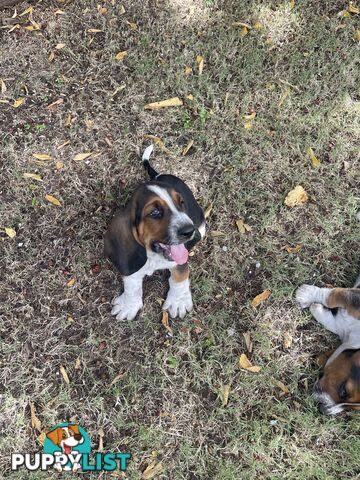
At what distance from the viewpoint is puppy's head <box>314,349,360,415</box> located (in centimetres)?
404

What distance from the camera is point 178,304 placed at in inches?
183

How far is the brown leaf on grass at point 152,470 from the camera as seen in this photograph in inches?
173

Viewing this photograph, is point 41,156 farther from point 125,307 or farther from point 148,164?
point 125,307

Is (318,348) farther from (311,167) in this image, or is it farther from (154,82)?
(154,82)

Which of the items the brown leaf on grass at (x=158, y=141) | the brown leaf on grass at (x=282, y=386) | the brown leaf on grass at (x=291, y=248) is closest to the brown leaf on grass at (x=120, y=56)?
the brown leaf on grass at (x=158, y=141)

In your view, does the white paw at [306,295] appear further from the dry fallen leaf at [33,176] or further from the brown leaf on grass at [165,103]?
the dry fallen leaf at [33,176]

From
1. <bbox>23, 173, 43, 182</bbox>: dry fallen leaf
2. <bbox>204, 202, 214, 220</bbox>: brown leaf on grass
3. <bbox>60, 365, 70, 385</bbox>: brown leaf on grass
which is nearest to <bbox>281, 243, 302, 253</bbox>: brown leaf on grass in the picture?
<bbox>204, 202, 214, 220</bbox>: brown leaf on grass

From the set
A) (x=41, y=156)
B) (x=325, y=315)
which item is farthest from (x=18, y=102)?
(x=325, y=315)

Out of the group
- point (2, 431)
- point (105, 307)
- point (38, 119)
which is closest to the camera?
point (2, 431)

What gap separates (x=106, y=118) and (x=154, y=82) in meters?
0.63

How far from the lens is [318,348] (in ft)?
15.7

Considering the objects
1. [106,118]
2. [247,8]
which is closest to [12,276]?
[106,118]

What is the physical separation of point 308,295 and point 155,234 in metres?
1.83

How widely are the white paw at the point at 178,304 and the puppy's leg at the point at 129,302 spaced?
0.87 ft
